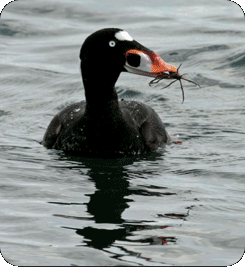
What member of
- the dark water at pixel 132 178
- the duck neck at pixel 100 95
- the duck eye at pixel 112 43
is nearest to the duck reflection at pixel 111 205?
the dark water at pixel 132 178

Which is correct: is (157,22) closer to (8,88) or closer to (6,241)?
(8,88)

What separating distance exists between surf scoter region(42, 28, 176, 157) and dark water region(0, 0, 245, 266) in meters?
0.16

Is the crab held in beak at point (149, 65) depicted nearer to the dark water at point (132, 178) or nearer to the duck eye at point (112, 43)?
the duck eye at point (112, 43)

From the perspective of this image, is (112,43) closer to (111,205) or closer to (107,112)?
(107,112)

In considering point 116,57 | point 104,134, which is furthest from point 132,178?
point 116,57

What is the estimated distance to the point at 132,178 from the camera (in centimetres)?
511

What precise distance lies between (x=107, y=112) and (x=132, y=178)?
3.15ft

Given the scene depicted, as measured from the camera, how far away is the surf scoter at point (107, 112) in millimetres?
5422

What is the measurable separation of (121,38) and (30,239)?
2582mm

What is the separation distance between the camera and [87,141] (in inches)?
226

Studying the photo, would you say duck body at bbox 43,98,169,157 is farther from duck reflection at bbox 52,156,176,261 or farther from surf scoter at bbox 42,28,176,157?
duck reflection at bbox 52,156,176,261

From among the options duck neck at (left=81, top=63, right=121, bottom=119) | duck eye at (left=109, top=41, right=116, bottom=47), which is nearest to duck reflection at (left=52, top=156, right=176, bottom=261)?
duck neck at (left=81, top=63, right=121, bottom=119)

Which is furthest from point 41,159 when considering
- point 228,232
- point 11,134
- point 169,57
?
point 169,57

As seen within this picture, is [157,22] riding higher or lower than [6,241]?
A: higher
